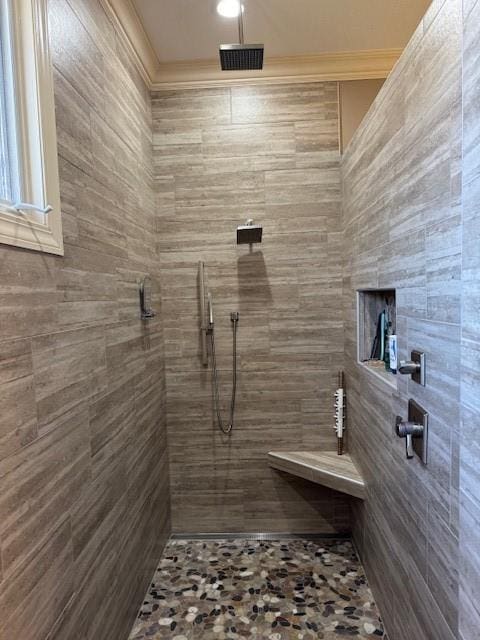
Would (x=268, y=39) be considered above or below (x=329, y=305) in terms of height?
above

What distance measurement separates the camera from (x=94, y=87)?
1.57 meters

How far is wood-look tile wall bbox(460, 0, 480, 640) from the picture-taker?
2.68 ft

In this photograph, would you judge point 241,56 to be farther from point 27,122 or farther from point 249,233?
point 27,122

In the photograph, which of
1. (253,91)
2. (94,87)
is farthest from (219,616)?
(253,91)

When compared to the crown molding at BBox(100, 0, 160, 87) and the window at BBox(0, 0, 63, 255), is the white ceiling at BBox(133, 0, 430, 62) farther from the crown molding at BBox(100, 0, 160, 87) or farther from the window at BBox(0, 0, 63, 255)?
the window at BBox(0, 0, 63, 255)

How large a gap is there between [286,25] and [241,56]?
1.80ft

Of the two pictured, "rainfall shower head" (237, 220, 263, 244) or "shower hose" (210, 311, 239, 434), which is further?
"shower hose" (210, 311, 239, 434)

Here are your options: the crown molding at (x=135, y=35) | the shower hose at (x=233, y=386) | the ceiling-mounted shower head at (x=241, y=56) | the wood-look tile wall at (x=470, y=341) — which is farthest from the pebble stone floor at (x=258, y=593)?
the crown molding at (x=135, y=35)

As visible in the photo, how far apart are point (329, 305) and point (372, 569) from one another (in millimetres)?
1506

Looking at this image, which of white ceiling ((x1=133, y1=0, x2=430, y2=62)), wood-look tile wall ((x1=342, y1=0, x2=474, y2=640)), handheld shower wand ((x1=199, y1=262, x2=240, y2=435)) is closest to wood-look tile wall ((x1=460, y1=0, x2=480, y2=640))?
wood-look tile wall ((x1=342, y1=0, x2=474, y2=640))

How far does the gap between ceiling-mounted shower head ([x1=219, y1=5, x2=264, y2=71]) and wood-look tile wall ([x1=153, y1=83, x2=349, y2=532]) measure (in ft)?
1.95

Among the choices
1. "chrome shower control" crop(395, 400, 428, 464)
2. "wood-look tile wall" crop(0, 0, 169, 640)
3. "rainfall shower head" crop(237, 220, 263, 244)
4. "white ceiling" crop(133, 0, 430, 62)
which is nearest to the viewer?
"wood-look tile wall" crop(0, 0, 169, 640)

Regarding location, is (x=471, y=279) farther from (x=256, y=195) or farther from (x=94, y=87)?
(x=256, y=195)

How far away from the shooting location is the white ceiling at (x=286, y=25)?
6.32 ft
